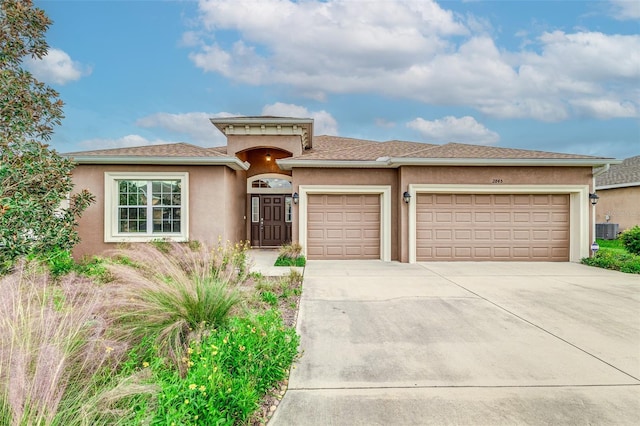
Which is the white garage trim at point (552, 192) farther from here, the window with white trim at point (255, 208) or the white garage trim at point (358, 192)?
the window with white trim at point (255, 208)

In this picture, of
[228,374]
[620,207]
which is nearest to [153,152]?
[228,374]

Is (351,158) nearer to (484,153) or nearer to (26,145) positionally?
(484,153)

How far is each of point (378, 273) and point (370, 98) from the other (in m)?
15.0

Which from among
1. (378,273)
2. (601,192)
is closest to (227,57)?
(378,273)

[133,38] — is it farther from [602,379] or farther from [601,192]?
[601,192]

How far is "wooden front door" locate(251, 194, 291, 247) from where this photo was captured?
568 inches

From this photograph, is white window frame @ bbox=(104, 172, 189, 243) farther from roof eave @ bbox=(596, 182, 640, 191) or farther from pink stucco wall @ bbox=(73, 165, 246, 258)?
roof eave @ bbox=(596, 182, 640, 191)

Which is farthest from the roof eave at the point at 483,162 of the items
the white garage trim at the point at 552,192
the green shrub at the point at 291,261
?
the green shrub at the point at 291,261

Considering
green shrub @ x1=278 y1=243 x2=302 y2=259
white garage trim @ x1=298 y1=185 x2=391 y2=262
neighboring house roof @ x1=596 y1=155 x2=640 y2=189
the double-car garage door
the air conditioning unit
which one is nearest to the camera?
green shrub @ x1=278 y1=243 x2=302 y2=259

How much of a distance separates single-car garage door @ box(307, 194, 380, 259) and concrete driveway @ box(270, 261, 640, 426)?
3887 mm

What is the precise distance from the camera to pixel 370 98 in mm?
20750

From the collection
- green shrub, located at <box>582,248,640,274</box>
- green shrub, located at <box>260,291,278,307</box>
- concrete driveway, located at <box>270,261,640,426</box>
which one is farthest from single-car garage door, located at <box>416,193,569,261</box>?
green shrub, located at <box>260,291,278,307</box>

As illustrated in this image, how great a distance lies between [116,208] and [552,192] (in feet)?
45.3

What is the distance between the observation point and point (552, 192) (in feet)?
34.9
